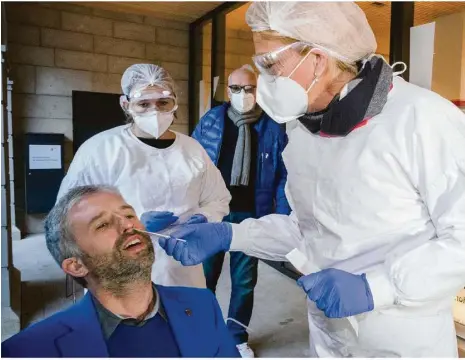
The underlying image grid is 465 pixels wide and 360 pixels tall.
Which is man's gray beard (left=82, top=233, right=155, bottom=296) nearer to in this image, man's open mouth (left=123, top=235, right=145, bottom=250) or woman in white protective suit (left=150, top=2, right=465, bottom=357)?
man's open mouth (left=123, top=235, right=145, bottom=250)

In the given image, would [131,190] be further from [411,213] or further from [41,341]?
[411,213]

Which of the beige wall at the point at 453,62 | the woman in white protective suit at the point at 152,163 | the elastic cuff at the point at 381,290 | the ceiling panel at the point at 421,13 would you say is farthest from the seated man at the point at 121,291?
the beige wall at the point at 453,62

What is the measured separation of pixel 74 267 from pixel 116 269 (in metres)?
0.12

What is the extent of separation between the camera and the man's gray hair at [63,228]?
1.08 m

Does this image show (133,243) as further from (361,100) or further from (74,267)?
(361,100)

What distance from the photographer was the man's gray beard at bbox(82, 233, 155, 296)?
1.07 metres

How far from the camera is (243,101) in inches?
84.7

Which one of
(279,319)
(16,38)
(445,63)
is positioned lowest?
(279,319)

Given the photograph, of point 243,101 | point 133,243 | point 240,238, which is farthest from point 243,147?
point 133,243

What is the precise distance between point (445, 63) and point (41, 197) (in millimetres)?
3728

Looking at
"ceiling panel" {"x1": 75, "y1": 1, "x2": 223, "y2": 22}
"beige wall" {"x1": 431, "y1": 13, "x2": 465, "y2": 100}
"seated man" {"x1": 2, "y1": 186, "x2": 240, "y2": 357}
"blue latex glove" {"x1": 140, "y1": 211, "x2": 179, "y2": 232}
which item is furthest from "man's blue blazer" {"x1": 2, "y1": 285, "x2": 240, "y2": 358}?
"ceiling panel" {"x1": 75, "y1": 1, "x2": 223, "y2": 22}

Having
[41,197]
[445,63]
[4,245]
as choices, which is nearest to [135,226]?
[4,245]

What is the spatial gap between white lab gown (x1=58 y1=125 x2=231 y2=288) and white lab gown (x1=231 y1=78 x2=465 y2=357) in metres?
0.61

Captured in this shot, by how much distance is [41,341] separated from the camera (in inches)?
35.4
